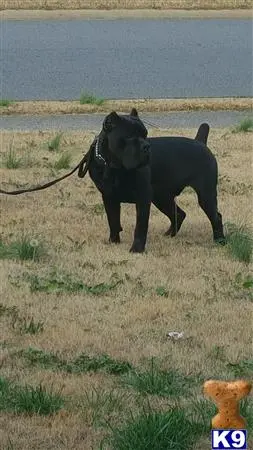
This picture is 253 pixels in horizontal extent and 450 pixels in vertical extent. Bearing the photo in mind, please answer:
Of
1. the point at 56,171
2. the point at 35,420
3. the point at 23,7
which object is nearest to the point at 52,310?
the point at 35,420

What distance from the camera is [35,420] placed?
3916 millimetres

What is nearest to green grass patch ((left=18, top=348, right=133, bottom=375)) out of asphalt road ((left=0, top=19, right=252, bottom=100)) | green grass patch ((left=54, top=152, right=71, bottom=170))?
green grass patch ((left=54, top=152, right=71, bottom=170))

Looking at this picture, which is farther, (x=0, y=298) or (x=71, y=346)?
(x=0, y=298)

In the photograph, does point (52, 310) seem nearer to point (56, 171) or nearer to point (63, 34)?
point (56, 171)

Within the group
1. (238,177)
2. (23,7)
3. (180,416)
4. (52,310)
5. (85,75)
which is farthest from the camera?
(23,7)

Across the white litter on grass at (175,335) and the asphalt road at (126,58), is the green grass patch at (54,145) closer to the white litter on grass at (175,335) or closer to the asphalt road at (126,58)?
the asphalt road at (126,58)

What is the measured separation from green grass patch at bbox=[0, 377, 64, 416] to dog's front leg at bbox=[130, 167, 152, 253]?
234 centimetres

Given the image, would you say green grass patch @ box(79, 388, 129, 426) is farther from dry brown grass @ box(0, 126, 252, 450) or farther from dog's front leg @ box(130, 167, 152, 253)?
dog's front leg @ box(130, 167, 152, 253)

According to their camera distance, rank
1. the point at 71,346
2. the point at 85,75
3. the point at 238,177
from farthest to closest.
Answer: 1. the point at 85,75
2. the point at 238,177
3. the point at 71,346

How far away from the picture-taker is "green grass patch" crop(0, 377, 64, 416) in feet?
13.0

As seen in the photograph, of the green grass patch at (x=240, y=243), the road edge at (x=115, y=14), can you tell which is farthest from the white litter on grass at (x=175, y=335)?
the road edge at (x=115, y=14)

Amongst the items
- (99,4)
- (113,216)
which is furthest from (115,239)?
(99,4)

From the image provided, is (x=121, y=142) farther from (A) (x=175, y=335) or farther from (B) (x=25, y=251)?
(A) (x=175, y=335)

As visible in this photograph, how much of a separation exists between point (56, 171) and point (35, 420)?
15.6ft
